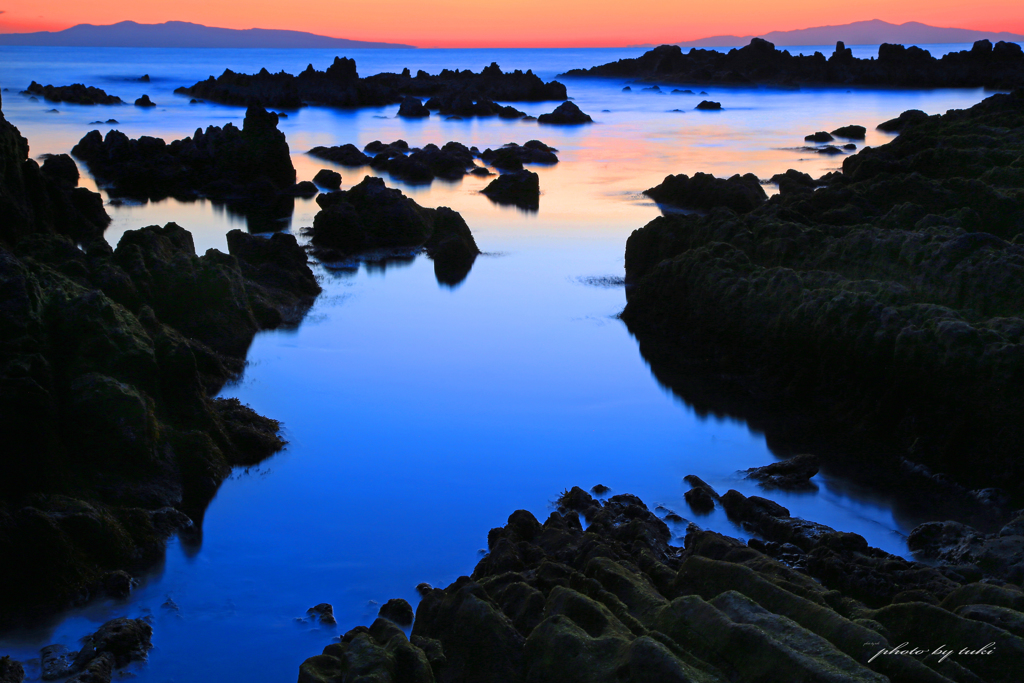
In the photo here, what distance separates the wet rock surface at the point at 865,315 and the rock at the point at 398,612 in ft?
18.6

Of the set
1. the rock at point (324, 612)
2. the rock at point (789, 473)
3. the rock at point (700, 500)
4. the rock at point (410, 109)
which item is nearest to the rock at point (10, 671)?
the rock at point (324, 612)

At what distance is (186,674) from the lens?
6281mm

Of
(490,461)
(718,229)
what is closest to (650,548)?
(490,461)

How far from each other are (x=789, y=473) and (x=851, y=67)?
90959mm

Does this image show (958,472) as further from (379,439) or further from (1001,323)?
(379,439)

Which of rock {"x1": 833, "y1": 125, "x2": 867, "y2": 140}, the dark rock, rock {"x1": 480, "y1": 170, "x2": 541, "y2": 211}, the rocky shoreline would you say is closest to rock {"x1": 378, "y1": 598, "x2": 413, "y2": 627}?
the rocky shoreline

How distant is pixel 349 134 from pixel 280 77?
26802 millimetres

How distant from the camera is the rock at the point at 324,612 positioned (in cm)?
709

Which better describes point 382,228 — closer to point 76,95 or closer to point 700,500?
point 700,500

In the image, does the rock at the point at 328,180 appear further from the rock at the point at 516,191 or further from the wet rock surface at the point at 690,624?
the wet rock surface at the point at 690,624

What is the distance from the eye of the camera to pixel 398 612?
23.0 ft

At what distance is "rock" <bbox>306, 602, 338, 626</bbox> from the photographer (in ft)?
23.2

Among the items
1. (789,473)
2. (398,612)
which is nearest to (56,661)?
(398,612)

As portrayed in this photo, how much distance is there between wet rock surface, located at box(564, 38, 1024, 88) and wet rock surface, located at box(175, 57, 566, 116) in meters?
26.2
